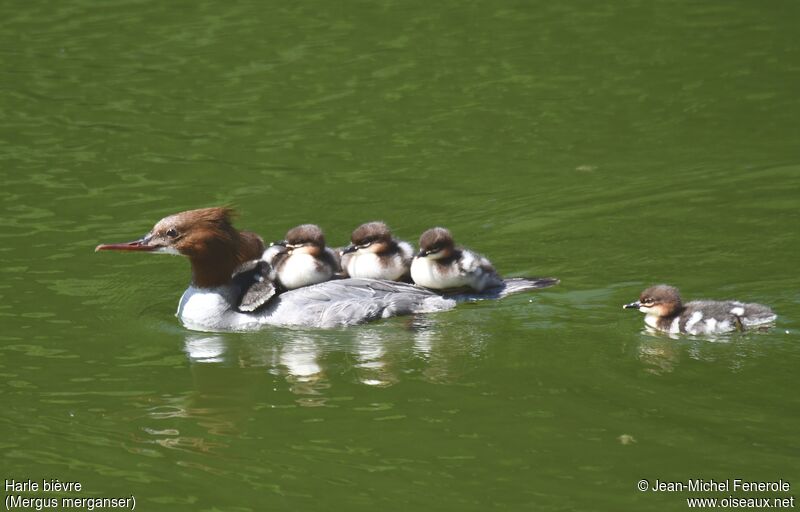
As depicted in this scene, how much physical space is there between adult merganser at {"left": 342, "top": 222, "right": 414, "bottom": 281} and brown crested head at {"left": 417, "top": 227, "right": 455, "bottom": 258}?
315 millimetres

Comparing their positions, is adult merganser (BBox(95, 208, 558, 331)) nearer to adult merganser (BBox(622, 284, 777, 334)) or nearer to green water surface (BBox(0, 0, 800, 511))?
green water surface (BBox(0, 0, 800, 511))

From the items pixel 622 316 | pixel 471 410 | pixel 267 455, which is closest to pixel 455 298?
pixel 622 316

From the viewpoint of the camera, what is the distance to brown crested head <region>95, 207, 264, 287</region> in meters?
9.25

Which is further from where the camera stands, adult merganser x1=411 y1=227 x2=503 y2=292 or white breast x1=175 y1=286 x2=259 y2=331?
adult merganser x1=411 y1=227 x2=503 y2=292

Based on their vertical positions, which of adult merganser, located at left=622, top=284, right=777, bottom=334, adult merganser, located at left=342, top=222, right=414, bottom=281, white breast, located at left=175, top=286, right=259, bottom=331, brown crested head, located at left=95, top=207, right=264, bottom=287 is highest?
brown crested head, located at left=95, top=207, right=264, bottom=287

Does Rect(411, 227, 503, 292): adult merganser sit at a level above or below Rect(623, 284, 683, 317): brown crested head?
above

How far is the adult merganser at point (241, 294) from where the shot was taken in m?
9.26

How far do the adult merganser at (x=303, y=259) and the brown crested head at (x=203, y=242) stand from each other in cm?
32

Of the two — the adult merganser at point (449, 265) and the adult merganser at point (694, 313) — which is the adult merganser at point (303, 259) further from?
the adult merganser at point (694, 313)

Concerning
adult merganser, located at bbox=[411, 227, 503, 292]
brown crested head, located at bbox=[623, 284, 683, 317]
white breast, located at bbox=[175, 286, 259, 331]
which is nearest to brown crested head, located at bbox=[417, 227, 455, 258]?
adult merganser, located at bbox=[411, 227, 503, 292]

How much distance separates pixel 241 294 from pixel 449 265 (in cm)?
142

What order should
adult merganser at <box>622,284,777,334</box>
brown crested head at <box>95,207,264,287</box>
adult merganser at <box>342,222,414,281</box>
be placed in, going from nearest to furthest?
adult merganser at <box>622,284,777,334</box>, brown crested head at <box>95,207,264,287</box>, adult merganser at <box>342,222,414,281</box>

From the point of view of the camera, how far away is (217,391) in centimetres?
807

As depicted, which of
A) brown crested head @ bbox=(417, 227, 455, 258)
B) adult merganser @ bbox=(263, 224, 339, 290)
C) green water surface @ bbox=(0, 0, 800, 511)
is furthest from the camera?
adult merganser @ bbox=(263, 224, 339, 290)
